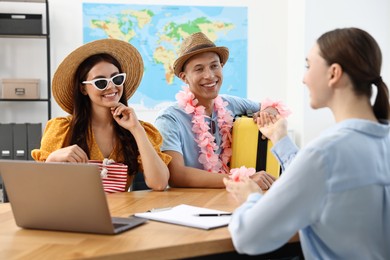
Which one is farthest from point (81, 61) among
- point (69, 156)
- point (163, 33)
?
point (163, 33)

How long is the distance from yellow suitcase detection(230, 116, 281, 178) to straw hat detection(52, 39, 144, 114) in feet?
1.92

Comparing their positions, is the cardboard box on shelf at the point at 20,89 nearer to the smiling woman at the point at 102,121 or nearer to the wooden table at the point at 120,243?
the smiling woman at the point at 102,121

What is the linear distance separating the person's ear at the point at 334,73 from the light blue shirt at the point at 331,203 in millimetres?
110

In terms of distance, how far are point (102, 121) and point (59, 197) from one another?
1031mm

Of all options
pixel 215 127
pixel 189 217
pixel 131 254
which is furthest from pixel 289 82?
pixel 131 254

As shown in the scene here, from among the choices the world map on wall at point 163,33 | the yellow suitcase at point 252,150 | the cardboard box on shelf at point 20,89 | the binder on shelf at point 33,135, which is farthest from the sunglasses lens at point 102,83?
the world map on wall at point 163,33

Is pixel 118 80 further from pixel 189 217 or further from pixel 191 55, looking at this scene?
pixel 189 217

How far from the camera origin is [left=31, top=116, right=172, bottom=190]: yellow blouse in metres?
2.34

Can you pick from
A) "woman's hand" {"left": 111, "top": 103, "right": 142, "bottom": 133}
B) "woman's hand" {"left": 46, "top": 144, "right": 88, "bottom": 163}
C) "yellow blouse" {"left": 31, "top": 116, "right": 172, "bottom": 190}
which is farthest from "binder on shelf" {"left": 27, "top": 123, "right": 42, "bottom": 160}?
"woman's hand" {"left": 46, "top": 144, "right": 88, "bottom": 163}

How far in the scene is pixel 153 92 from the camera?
516cm

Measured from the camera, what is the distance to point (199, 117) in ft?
8.93

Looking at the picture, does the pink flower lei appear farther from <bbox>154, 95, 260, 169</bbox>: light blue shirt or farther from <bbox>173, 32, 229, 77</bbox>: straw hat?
<bbox>173, 32, 229, 77</bbox>: straw hat

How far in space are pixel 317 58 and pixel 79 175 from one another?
0.71 meters

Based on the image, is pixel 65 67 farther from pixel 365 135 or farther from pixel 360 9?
pixel 360 9
